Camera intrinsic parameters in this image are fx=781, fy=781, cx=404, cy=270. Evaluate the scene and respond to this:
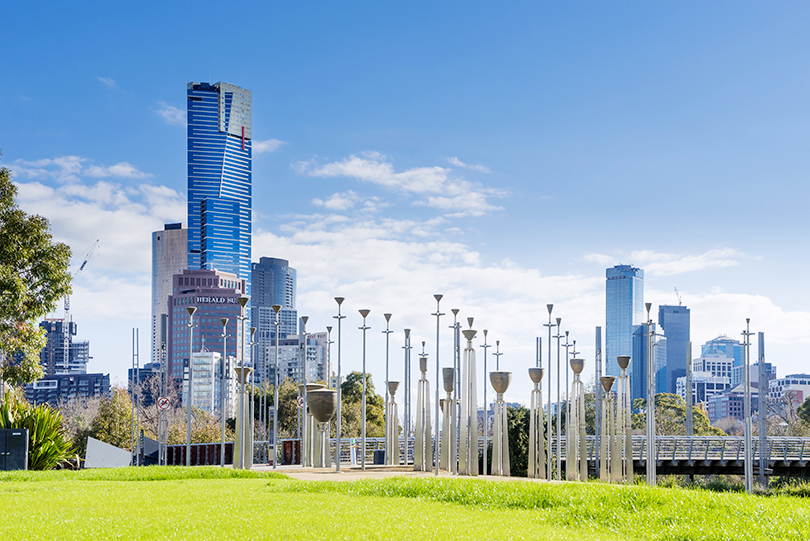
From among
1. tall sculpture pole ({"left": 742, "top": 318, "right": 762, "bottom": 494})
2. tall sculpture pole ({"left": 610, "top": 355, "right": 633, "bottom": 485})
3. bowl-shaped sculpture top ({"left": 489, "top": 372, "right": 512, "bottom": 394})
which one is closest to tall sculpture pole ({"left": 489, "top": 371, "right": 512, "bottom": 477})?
bowl-shaped sculpture top ({"left": 489, "top": 372, "right": 512, "bottom": 394})

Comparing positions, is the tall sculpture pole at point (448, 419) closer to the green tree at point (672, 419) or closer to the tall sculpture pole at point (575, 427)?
the tall sculpture pole at point (575, 427)

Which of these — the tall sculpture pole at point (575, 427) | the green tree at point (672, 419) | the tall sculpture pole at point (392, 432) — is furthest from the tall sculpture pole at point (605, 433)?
the green tree at point (672, 419)

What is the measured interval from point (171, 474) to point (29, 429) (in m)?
6.99

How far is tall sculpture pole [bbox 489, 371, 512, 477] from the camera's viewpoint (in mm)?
25188

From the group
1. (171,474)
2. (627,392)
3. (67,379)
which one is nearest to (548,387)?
(627,392)

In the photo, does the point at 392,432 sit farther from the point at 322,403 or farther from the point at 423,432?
the point at 322,403

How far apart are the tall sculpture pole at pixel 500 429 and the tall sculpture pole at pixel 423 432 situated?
2515 mm

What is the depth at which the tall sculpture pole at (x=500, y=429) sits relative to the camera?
82.6ft

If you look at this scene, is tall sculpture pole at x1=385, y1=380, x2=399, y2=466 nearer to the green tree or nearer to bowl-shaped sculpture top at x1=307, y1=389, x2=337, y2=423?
bowl-shaped sculpture top at x1=307, y1=389, x2=337, y2=423

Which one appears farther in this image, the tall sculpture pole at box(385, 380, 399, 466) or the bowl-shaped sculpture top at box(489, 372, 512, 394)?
the tall sculpture pole at box(385, 380, 399, 466)

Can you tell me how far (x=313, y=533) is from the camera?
948 centimetres

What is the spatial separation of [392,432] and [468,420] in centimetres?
668

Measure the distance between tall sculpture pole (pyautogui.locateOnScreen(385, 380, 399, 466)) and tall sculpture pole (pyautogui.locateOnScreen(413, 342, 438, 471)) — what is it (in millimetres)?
2855

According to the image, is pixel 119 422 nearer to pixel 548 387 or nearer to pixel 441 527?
pixel 548 387
